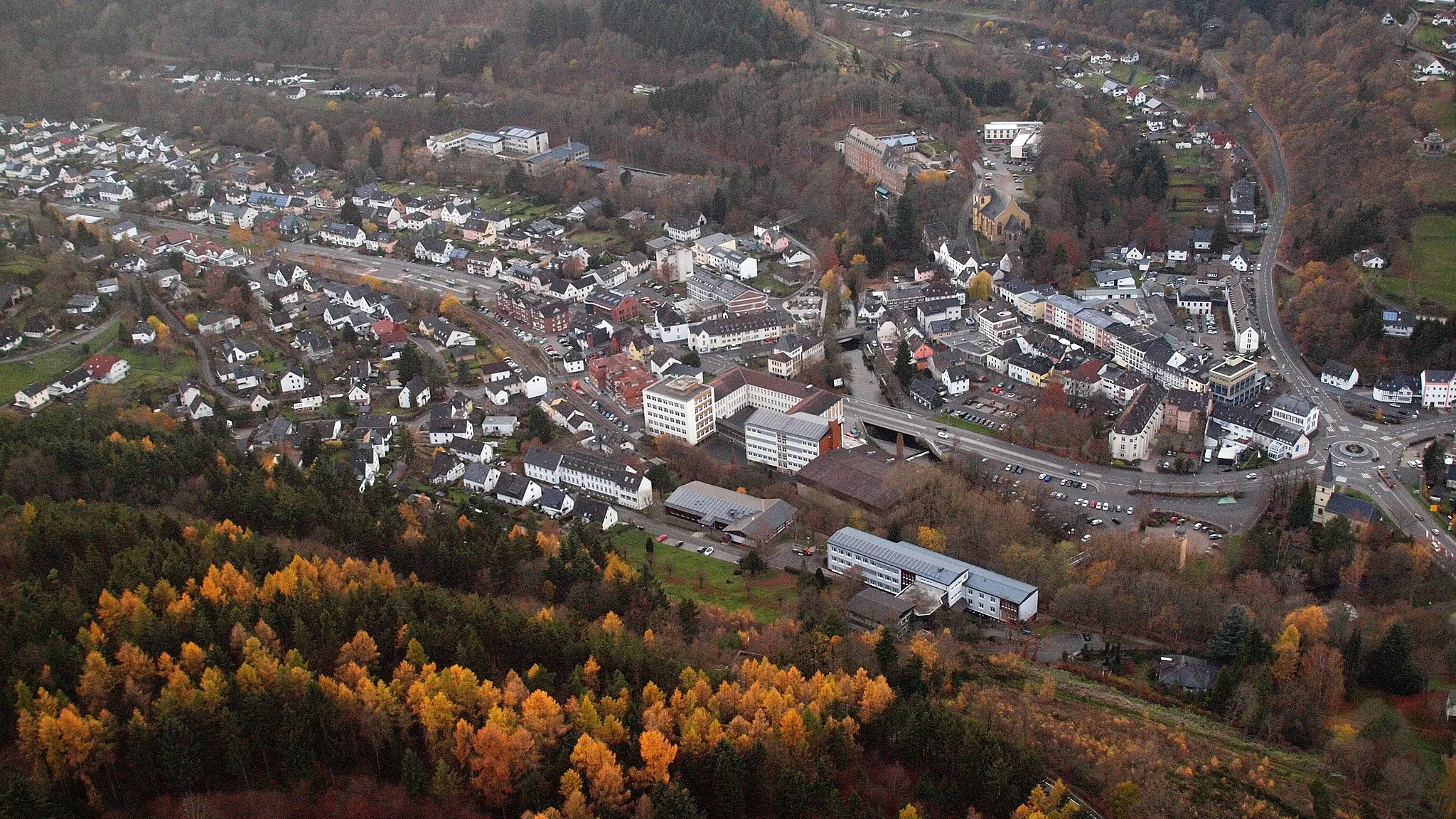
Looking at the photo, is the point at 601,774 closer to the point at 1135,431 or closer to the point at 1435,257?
the point at 1135,431

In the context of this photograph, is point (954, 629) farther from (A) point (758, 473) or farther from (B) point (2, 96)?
(B) point (2, 96)

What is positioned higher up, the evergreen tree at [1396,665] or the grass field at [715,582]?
the evergreen tree at [1396,665]

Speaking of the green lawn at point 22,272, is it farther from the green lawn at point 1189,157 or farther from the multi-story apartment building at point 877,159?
the green lawn at point 1189,157

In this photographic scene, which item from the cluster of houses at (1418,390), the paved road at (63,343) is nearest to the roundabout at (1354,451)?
the cluster of houses at (1418,390)

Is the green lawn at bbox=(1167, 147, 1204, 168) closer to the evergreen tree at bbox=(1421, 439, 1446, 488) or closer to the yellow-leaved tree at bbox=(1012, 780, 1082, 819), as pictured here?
the evergreen tree at bbox=(1421, 439, 1446, 488)

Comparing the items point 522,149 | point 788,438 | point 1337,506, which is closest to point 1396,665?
point 1337,506

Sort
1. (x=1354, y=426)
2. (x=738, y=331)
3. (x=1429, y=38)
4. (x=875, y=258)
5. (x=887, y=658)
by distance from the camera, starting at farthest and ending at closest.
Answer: (x=1429, y=38), (x=875, y=258), (x=738, y=331), (x=1354, y=426), (x=887, y=658)
